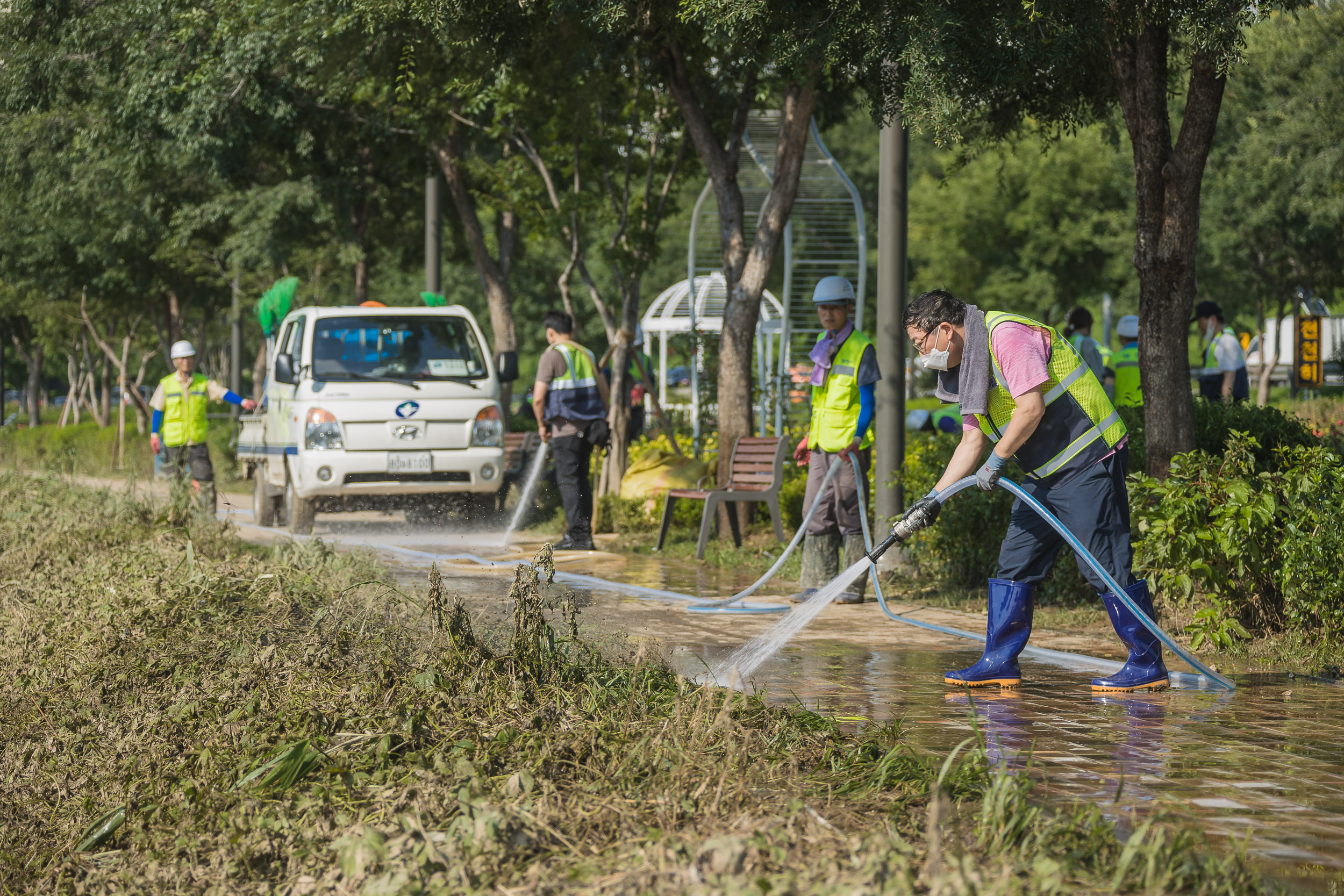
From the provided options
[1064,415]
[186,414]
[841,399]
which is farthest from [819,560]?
[186,414]

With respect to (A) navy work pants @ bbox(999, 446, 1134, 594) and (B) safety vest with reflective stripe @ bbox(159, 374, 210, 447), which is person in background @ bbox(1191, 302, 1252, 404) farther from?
(B) safety vest with reflective stripe @ bbox(159, 374, 210, 447)

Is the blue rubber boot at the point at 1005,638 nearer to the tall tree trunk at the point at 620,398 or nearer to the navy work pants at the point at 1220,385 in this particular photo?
the navy work pants at the point at 1220,385

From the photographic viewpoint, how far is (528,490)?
14.2 meters

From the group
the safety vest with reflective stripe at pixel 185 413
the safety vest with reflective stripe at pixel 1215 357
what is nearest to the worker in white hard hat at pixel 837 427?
the safety vest with reflective stripe at pixel 1215 357

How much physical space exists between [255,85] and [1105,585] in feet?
39.8

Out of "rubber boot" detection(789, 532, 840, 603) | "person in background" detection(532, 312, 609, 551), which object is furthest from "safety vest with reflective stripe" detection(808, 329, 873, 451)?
"person in background" detection(532, 312, 609, 551)

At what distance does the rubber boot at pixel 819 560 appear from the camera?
30.7 ft

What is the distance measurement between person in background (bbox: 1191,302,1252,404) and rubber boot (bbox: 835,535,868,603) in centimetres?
530

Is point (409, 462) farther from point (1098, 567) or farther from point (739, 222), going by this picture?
point (1098, 567)

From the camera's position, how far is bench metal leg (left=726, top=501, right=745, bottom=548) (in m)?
12.1

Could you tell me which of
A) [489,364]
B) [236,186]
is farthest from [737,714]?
[236,186]

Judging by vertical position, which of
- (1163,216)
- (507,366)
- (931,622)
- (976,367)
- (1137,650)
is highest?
(1163,216)

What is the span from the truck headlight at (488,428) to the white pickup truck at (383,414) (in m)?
0.01

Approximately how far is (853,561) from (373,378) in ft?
19.4
